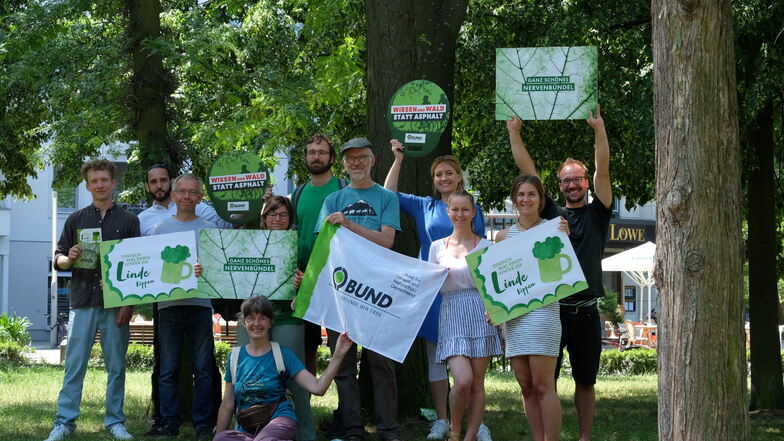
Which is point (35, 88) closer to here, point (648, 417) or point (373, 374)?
point (373, 374)

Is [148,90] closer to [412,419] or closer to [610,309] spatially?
[412,419]

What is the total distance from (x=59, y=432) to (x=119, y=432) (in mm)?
438

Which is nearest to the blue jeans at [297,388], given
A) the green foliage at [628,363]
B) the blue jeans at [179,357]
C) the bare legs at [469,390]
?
the blue jeans at [179,357]

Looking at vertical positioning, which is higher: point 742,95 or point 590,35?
point 590,35

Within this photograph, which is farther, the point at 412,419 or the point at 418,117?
the point at 412,419

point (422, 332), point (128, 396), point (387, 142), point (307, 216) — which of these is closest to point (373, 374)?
point (422, 332)

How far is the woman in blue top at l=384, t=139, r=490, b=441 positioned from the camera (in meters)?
7.23

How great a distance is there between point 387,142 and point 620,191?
246 inches

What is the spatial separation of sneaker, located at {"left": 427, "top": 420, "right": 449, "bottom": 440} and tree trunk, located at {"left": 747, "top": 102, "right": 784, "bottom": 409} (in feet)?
18.0

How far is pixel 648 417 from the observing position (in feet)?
34.3

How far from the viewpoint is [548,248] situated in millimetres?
6594

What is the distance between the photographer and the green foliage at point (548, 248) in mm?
6574

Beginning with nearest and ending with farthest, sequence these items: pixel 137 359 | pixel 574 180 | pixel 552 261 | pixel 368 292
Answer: pixel 552 261 → pixel 574 180 → pixel 368 292 → pixel 137 359

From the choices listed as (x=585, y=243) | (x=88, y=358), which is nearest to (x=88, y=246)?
(x=88, y=358)
